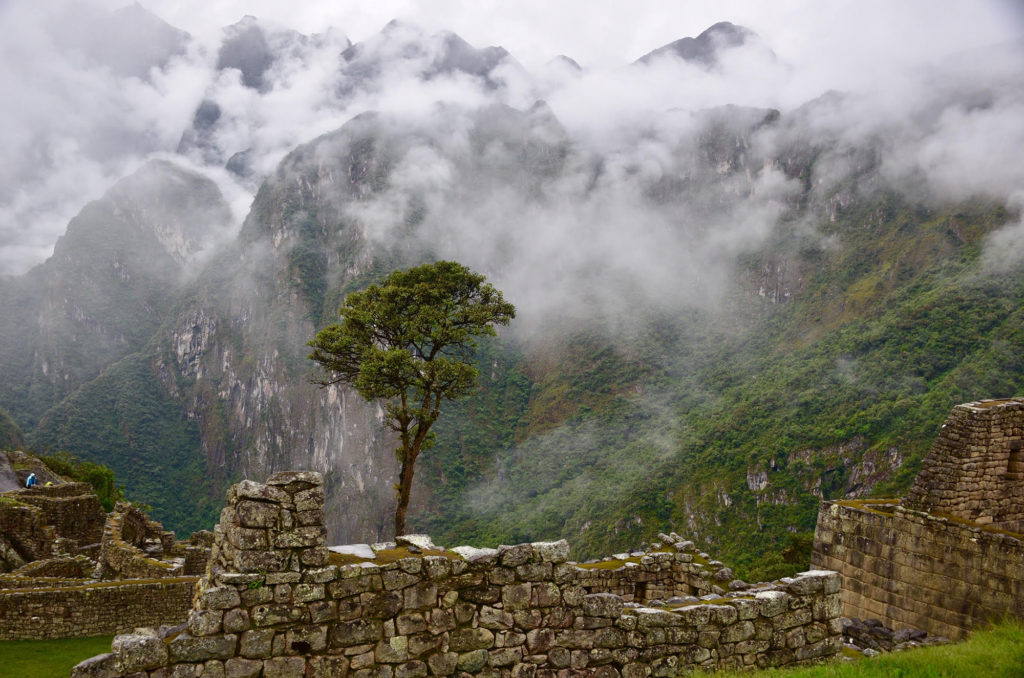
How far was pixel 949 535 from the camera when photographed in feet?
31.4

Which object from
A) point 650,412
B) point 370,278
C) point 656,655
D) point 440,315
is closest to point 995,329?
point 650,412

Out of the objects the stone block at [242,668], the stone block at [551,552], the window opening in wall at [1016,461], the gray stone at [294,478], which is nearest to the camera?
the stone block at [242,668]

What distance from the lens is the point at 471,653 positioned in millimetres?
5617

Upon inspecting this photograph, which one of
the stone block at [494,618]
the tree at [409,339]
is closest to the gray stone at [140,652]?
the stone block at [494,618]

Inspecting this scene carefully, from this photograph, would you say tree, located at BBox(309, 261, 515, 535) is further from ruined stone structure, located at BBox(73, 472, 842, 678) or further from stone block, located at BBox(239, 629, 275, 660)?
stone block, located at BBox(239, 629, 275, 660)

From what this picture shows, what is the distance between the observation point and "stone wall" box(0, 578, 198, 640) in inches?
445

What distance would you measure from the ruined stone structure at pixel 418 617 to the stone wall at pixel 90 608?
908 cm

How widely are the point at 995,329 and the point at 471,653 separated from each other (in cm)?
9463

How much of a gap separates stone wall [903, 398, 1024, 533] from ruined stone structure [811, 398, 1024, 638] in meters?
0.02

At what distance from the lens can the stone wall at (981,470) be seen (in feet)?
32.8

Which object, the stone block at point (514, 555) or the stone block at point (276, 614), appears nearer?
the stone block at point (276, 614)

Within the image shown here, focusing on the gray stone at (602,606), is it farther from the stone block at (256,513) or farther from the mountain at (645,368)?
the mountain at (645,368)

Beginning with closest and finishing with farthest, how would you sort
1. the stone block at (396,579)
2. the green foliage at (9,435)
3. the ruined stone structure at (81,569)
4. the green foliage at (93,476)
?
the stone block at (396,579), the ruined stone structure at (81,569), the green foliage at (93,476), the green foliage at (9,435)

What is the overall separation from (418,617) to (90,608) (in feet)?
33.2
